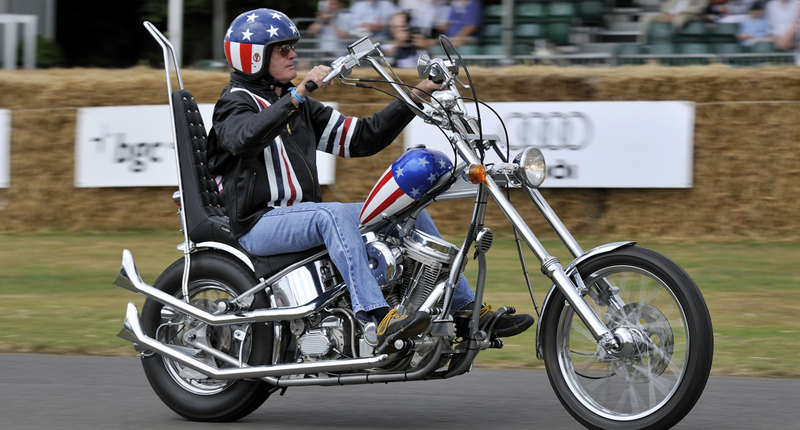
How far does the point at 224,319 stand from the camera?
4309 mm

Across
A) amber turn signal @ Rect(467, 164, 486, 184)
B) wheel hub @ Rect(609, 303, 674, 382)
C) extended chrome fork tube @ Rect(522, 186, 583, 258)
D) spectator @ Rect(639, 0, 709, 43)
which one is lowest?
wheel hub @ Rect(609, 303, 674, 382)

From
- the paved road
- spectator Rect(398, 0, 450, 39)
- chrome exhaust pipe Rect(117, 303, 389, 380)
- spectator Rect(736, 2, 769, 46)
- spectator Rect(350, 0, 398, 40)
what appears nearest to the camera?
chrome exhaust pipe Rect(117, 303, 389, 380)

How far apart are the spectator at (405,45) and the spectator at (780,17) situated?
128 inches

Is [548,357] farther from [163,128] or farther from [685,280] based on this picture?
[163,128]

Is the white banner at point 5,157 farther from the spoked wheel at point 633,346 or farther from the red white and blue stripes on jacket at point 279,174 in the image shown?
the spoked wheel at point 633,346

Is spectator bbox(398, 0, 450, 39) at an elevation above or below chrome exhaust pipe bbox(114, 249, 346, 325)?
above

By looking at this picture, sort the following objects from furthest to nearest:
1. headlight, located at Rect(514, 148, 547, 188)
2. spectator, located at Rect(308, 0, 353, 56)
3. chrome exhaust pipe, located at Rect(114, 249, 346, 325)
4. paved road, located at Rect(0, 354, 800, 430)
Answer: spectator, located at Rect(308, 0, 353, 56) < paved road, located at Rect(0, 354, 800, 430) < chrome exhaust pipe, located at Rect(114, 249, 346, 325) < headlight, located at Rect(514, 148, 547, 188)

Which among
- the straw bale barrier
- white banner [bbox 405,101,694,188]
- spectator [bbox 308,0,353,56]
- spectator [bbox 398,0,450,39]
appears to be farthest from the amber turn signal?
spectator [bbox 308,0,353,56]

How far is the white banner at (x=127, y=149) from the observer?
1071 centimetres

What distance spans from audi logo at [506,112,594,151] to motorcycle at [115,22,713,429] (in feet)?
17.6

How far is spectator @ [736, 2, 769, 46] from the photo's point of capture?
33.9ft

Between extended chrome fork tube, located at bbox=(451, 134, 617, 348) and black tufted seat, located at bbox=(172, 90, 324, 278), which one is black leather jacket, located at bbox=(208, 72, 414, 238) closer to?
black tufted seat, located at bbox=(172, 90, 324, 278)

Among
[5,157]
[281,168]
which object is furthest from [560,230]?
[5,157]

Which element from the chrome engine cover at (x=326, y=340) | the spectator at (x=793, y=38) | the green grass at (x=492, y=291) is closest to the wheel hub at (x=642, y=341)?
the chrome engine cover at (x=326, y=340)
